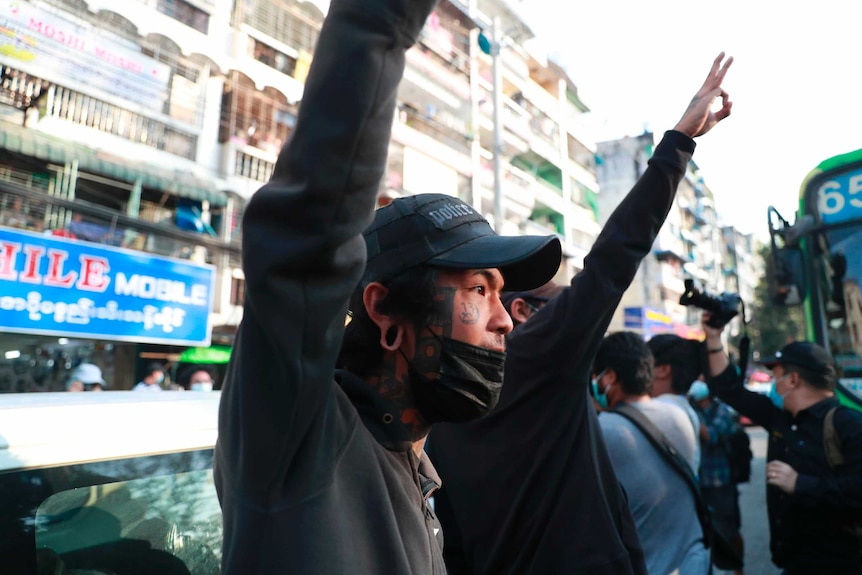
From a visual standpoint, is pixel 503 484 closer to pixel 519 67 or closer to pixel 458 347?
pixel 458 347

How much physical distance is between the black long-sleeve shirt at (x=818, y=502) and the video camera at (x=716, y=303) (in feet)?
2.11

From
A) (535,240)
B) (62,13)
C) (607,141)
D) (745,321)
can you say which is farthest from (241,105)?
(607,141)

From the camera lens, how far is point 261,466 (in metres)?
0.77

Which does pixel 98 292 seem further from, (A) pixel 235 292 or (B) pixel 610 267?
(B) pixel 610 267

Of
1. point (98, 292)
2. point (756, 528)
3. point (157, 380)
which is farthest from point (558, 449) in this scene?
point (98, 292)

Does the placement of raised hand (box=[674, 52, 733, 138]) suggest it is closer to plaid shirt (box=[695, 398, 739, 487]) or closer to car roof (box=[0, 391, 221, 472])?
car roof (box=[0, 391, 221, 472])

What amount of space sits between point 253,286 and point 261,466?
0.23m

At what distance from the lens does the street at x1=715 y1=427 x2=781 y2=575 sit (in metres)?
5.63

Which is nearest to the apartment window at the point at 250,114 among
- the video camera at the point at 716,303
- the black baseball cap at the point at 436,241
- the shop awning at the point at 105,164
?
the shop awning at the point at 105,164

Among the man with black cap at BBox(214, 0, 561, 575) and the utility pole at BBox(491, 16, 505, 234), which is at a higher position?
the utility pole at BBox(491, 16, 505, 234)

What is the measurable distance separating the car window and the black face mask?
761 millimetres

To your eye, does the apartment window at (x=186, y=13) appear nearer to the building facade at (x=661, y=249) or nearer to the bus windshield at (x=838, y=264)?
the bus windshield at (x=838, y=264)

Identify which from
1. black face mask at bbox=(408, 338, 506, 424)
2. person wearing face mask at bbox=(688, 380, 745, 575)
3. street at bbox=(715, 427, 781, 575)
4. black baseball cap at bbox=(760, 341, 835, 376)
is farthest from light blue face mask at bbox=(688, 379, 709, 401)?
black face mask at bbox=(408, 338, 506, 424)

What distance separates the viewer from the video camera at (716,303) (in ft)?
9.34
